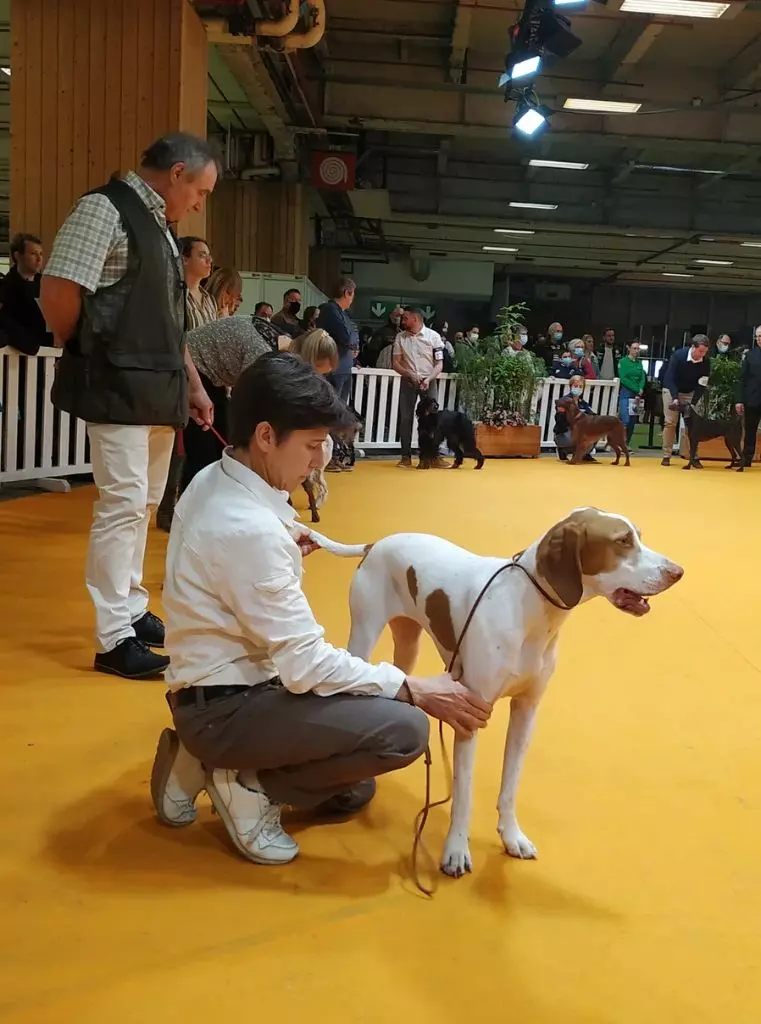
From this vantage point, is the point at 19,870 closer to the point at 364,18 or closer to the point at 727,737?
the point at 727,737

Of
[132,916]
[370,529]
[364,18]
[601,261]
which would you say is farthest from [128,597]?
[601,261]

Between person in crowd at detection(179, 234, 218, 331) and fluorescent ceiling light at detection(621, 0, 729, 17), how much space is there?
550 cm

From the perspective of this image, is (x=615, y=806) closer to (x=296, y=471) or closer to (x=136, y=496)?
(x=296, y=471)

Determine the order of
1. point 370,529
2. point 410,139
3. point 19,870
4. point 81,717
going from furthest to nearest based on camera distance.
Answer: point 410,139 < point 370,529 < point 81,717 < point 19,870

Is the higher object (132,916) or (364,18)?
(364,18)

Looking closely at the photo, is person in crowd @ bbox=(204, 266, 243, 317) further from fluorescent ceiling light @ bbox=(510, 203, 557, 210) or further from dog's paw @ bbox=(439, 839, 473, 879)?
fluorescent ceiling light @ bbox=(510, 203, 557, 210)

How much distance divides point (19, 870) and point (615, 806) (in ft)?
4.56

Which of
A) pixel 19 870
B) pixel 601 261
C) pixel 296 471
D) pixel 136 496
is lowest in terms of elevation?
pixel 19 870

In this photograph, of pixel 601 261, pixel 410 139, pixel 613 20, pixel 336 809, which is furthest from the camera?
pixel 601 261

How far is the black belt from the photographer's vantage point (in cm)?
185

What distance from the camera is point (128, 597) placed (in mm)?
2982

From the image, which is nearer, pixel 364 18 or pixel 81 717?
pixel 81 717

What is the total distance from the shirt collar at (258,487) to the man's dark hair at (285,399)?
62 mm

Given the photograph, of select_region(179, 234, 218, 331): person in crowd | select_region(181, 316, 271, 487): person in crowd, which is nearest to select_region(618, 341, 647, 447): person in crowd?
select_region(179, 234, 218, 331): person in crowd
